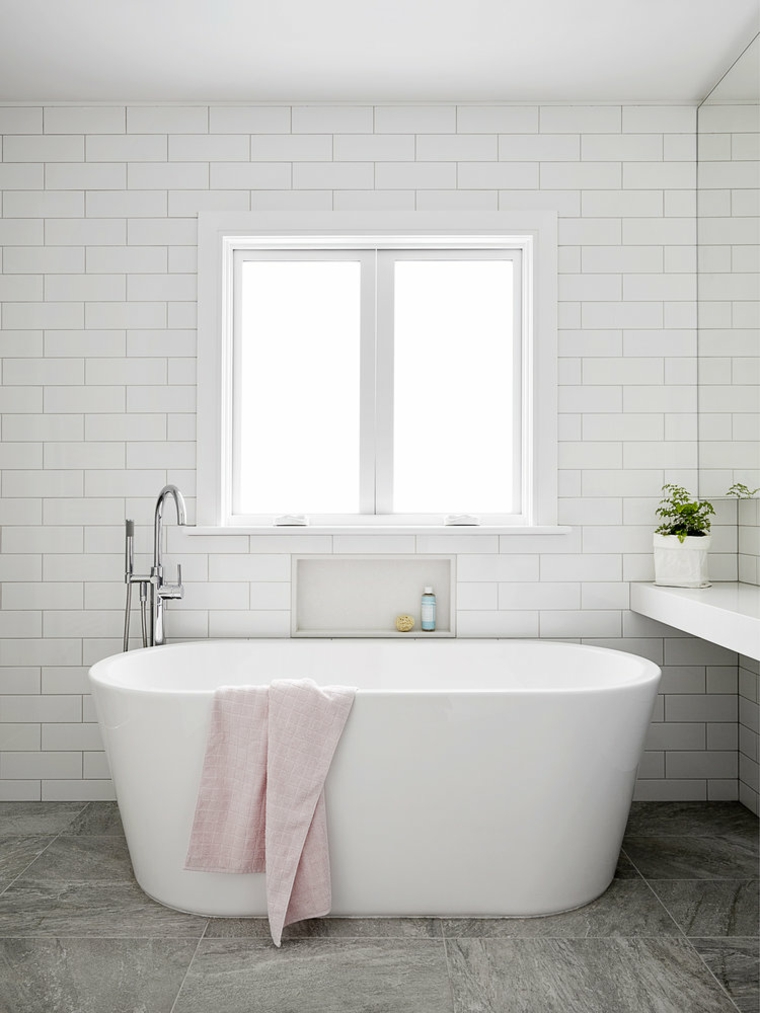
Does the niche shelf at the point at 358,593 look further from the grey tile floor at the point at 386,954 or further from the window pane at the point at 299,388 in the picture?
the grey tile floor at the point at 386,954

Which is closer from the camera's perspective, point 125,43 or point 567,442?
point 125,43

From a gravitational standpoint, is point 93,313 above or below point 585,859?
above

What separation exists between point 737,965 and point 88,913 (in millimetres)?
1782

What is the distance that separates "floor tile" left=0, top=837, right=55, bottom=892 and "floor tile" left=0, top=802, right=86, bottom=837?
0.05m

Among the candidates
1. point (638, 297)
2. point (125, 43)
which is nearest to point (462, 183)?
point (638, 297)

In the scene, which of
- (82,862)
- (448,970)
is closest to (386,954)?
(448,970)

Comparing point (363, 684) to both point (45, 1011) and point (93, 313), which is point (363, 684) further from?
point (93, 313)

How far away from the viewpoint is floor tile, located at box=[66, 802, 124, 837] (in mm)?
2822

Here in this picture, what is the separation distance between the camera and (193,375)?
10.3 ft

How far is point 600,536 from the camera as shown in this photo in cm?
314

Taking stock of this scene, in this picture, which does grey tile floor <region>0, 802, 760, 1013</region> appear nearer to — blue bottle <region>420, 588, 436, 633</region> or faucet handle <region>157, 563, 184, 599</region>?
faucet handle <region>157, 563, 184, 599</region>

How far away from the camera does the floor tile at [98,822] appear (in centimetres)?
282

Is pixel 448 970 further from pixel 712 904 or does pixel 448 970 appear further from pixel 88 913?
pixel 88 913

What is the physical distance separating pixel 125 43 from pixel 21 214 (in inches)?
31.8
